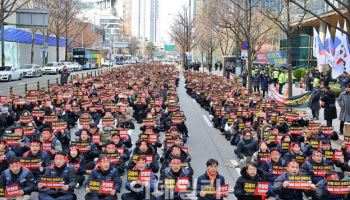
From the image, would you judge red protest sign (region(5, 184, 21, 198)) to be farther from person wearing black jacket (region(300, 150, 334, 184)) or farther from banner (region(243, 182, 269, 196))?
person wearing black jacket (region(300, 150, 334, 184))

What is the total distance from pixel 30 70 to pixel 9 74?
679 centimetres

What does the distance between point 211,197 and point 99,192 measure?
193 centimetres

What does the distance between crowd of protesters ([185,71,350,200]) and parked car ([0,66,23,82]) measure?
1025 inches

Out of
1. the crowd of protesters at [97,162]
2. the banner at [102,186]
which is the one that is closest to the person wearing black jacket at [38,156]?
the crowd of protesters at [97,162]

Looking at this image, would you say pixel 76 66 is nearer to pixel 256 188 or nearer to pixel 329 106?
pixel 329 106

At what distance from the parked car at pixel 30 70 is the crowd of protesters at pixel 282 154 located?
102ft

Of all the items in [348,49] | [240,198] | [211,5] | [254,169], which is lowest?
[240,198]

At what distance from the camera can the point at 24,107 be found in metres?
19.3

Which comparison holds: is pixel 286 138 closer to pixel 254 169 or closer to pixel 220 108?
pixel 254 169

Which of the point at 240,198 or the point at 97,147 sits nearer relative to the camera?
the point at 240,198

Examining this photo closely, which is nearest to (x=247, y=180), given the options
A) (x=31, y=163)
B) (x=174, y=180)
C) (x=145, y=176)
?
(x=174, y=180)

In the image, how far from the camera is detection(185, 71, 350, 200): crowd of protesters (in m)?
8.67

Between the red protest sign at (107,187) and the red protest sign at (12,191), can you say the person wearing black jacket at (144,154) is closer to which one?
the red protest sign at (107,187)

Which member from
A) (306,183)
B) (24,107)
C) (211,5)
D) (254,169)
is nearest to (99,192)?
(254,169)
